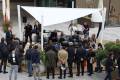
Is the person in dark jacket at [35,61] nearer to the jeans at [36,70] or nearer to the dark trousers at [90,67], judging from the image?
the jeans at [36,70]

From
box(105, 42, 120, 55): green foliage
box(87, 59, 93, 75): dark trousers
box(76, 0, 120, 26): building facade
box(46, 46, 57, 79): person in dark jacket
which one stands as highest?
box(76, 0, 120, 26): building facade

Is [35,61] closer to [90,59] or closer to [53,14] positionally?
[90,59]

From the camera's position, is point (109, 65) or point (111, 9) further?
point (111, 9)

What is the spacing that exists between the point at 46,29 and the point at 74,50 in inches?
240

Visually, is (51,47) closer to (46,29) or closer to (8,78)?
(8,78)

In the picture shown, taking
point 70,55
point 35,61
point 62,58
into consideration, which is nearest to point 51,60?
point 62,58

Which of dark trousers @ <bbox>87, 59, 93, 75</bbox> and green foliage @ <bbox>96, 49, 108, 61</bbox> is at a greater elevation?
green foliage @ <bbox>96, 49, 108, 61</bbox>

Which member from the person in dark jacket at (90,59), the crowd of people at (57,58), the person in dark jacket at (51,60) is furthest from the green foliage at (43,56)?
the person in dark jacket at (90,59)

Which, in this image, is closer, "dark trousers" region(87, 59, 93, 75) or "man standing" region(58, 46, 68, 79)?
"man standing" region(58, 46, 68, 79)

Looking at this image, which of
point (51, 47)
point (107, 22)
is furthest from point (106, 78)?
point (107, 22)

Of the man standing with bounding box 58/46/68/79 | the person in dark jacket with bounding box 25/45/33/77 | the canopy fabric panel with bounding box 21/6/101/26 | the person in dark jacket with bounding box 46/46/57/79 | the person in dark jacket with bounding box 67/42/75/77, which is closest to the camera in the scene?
the man standing with bounding box 58/46/68/79

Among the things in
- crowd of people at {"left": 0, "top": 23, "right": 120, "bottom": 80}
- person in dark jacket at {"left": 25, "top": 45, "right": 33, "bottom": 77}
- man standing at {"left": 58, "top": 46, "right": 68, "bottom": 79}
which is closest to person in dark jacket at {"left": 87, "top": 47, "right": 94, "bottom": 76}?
crowd of people at {"left": 0, "top": 23, "right": 120, "bottom": 80}

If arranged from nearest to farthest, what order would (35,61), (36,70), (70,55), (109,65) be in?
1. (109,65)
2. (35,61)
3. (36,70)
4. (70,55)

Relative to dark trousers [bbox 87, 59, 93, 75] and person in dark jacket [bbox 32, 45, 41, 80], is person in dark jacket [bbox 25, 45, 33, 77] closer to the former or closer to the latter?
person in dark jacket [bbox 32, 45, 41, 80]
